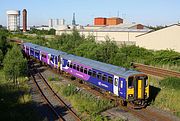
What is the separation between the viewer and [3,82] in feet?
89.5

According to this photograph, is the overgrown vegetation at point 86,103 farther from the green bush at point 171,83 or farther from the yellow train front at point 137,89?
the green bush at point 171,83

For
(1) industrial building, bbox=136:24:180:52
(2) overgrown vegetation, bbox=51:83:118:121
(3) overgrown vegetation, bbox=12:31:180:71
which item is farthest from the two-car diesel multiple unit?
(1) industrial building, bbox=136:24:180:52

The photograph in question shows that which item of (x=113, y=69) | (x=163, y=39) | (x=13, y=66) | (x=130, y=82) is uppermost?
(x=163, y=39)

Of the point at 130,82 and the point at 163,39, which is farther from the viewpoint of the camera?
the point at 163,39

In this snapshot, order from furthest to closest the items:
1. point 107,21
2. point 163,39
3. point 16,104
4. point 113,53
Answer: point 107,21, point 163,39, point 113,53, point 16,104

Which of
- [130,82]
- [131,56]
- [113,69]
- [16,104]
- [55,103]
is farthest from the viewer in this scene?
[131,56]

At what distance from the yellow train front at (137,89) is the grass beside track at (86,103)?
63.7 inches

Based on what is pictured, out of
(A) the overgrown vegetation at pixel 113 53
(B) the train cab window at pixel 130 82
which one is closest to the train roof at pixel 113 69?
(B) the train cab window at pixel 130 82

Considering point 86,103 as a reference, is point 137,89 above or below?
above

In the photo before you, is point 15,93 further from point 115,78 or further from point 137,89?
point 137,89

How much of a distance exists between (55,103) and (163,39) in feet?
110

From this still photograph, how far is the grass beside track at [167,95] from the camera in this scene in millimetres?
17820

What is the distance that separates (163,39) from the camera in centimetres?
4862

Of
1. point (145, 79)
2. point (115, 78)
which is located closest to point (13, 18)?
point (115, 78)
